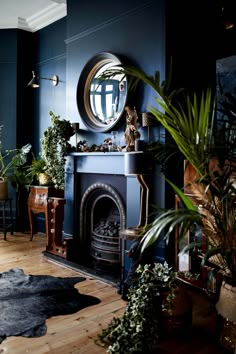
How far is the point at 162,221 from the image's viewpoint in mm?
1650

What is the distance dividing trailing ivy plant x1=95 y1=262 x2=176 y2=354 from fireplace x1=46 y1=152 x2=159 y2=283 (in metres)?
0.89

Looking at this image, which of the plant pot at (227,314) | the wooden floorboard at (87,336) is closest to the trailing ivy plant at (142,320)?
the wooden floorboard at (87,336)

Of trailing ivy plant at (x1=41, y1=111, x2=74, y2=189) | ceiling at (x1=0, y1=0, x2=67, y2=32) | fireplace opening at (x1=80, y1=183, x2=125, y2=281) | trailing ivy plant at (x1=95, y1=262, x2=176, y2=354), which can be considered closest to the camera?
trailing ivy plant at (x1=95, y1=262, x2=176, y2=354)

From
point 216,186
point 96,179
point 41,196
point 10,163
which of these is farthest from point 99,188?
point 10,163

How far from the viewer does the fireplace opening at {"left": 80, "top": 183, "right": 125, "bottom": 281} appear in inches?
141

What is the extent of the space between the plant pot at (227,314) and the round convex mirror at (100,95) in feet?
7.11

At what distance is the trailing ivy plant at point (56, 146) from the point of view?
13.4 ft

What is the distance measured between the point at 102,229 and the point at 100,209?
0.32 m

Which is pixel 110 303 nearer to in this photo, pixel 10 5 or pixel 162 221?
pixel 162 221

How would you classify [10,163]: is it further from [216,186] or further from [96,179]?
[216,186]

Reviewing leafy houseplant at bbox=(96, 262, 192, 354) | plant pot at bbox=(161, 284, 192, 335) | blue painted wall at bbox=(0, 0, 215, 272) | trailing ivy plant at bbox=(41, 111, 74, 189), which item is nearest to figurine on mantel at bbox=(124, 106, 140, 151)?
blue painted wall at bbox=(0, 0, 215, 272)

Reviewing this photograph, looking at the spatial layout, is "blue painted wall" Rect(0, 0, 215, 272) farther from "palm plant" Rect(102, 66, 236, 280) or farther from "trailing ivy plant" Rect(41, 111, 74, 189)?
"palm plant" Rect(102, 66, 236, 280)

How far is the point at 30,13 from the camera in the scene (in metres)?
5.29

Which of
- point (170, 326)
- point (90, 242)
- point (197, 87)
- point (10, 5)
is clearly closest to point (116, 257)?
point (90, 242)
